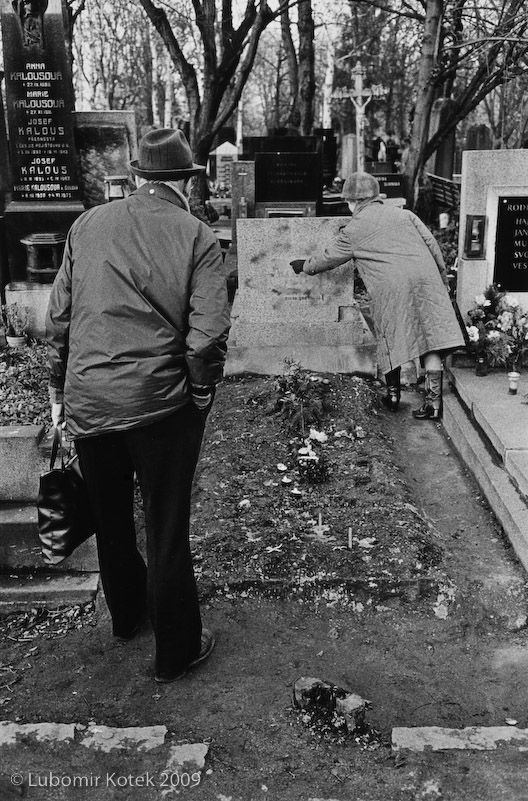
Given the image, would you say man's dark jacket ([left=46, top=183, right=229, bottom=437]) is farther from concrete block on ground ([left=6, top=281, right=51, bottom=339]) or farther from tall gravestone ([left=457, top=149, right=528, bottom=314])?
concrete block on ground ([left=6, top=281, right=51, bottom=339])

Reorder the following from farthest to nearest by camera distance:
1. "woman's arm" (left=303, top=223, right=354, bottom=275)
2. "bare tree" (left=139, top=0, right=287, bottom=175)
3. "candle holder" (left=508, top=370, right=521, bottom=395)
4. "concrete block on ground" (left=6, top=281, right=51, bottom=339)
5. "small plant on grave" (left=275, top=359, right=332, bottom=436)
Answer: "bare tree" (left=139, top=0, right=287, bottom=175), "concrete block on ground" (left=6, top=281, right=51, bottom=339), "woman's arm" (left=303, top=223, right=354, bottom=275), "candle holder" (left=508, top=370, right=521, bottom=395), "small plant on grave" (left=275, top=359, right=332, bottom=436)

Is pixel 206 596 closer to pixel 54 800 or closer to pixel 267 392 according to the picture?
pixel 54 800

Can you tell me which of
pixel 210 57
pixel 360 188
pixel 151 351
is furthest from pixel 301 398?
pixel 210 57

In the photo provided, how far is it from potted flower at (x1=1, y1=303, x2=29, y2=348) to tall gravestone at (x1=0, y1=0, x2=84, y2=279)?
692mm

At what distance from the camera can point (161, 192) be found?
10.6ft


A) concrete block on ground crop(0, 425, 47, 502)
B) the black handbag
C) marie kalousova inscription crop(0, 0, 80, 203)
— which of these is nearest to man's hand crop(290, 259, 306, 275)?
marie kalousova inscription crop(0, 0, 80, 203)

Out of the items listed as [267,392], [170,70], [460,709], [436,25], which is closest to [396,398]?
[267,392]

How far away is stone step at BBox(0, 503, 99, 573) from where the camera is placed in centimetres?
405

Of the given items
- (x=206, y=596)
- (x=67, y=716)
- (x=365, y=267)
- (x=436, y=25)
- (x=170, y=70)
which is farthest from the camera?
(x=170, y=70)

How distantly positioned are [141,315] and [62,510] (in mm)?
904

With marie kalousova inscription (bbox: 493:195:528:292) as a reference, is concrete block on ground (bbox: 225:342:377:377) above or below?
below

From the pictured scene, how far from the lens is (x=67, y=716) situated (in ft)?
10.4

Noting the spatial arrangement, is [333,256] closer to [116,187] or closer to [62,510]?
[116,187]

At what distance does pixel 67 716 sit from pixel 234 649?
76 cm
